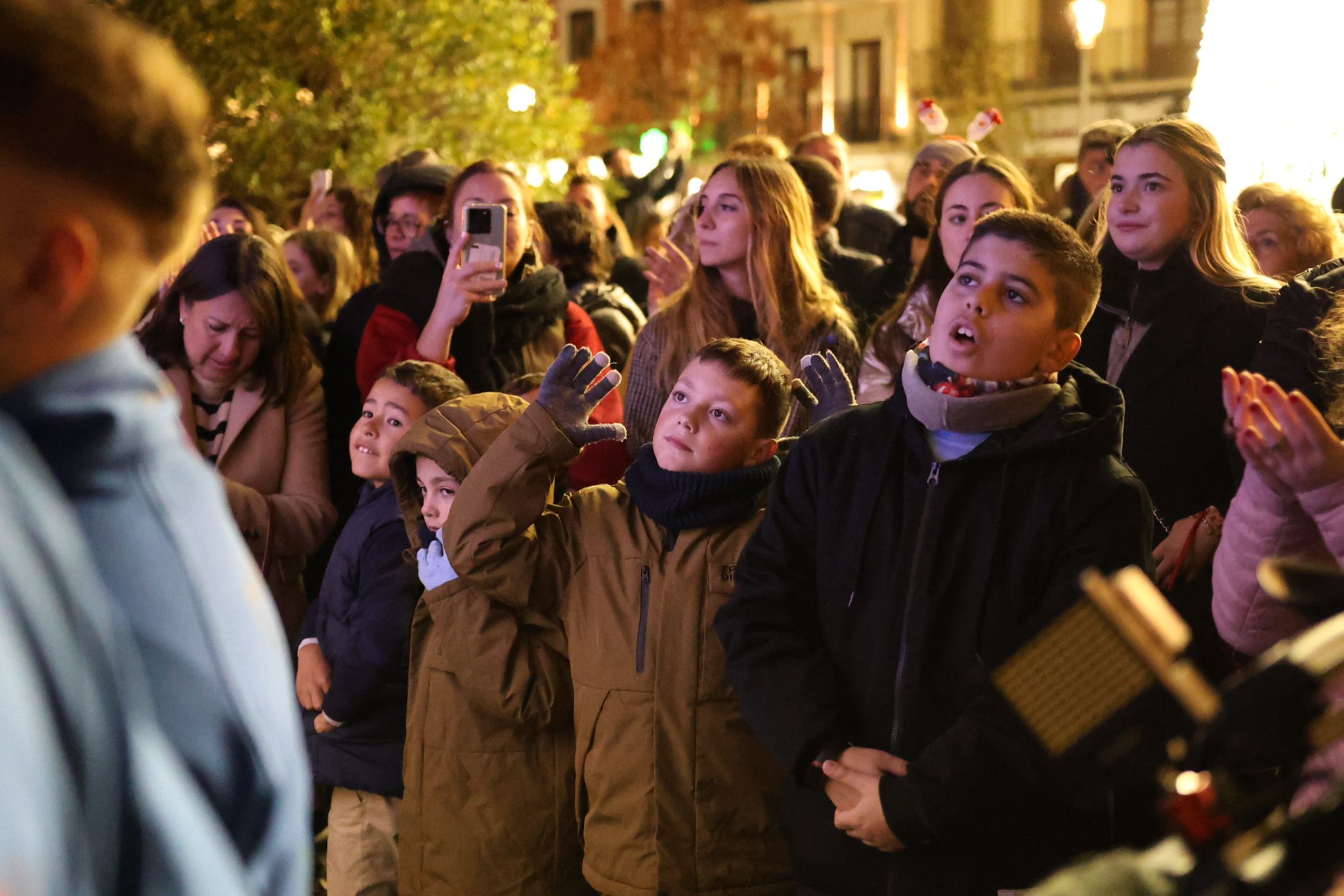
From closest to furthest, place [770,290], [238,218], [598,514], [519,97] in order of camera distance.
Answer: [598,514] < [770,290] < [238,218] < [519,97]

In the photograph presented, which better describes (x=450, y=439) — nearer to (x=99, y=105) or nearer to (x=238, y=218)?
(x=99, y=105)

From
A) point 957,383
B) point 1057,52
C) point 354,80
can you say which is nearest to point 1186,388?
point 957,383

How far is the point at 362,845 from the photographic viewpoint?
403 centimetres

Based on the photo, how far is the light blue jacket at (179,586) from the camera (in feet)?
3.82

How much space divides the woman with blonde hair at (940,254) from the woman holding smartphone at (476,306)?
2.80ft

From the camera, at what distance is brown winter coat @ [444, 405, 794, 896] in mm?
3240

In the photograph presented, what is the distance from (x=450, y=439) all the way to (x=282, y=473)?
1.06 meters

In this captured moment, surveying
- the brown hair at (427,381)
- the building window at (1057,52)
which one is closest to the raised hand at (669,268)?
the brown hair at (427,381)

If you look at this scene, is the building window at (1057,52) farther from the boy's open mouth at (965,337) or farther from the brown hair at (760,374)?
the boy's open mouth at (965,337)

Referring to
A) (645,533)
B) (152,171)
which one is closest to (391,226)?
(645,533)

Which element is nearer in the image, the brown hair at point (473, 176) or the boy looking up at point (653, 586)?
the boy looking up at point (653, 586)

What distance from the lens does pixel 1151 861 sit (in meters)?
1.22

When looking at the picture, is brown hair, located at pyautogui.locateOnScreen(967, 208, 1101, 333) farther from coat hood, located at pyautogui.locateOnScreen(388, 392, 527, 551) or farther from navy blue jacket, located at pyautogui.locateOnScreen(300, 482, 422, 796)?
navy blue jacket, located at pyautogui.locateOnScreen(300, 482, 422, 796)

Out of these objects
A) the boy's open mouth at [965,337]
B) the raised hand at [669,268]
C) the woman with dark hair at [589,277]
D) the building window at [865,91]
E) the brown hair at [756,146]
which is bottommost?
the building window at [865,91]
